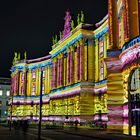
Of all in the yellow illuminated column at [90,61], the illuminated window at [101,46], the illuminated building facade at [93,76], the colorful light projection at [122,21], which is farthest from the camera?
the yellow illuminated column at [90,61]

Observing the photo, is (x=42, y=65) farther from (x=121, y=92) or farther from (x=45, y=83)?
(x=121, y=92)

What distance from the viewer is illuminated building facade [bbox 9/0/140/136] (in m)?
38.8

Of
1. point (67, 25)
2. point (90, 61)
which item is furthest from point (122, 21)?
point (67, 25)

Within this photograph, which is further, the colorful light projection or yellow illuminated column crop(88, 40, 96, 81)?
yellow illuminated column crop(88, 40, 96, 81)

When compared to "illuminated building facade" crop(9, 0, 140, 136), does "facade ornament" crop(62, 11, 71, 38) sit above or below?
above

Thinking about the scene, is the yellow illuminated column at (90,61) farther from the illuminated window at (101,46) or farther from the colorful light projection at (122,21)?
the colorful light projection at (122,21)

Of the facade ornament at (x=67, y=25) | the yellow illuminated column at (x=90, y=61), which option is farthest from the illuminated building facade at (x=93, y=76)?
the facade ornament at (x=67, y=25)

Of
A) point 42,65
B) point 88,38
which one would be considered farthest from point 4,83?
point 88,38

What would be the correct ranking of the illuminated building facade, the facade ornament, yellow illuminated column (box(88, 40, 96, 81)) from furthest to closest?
the facade ornament, yellow illuminated column (box(88, 40, 96, 81)), the illuminated building facade

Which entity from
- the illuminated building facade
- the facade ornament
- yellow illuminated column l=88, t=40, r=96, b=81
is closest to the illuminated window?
the illuminated building facade

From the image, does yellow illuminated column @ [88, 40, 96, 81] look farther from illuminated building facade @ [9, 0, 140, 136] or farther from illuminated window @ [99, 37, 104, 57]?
illuminated window @ [99, 37, 104, 57]

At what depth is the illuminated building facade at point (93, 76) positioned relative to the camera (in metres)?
38.8

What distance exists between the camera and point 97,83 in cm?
6700

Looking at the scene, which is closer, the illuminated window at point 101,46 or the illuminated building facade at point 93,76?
the illuminated building facade at point 93,76
